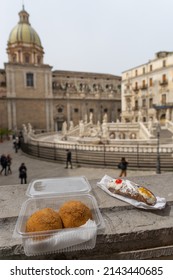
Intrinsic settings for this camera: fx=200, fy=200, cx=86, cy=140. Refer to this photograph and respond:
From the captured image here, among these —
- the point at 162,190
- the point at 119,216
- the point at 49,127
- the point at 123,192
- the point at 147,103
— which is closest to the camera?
the point at 119,216

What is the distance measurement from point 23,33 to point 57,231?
45.9 metres

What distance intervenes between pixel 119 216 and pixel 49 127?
39.7 m

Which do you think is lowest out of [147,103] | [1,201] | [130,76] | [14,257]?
[14,257]

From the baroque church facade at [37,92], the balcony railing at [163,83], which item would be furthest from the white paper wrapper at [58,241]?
the baroque church facade at [37,92]

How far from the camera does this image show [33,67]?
1527 inches

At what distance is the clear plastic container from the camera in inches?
63.0

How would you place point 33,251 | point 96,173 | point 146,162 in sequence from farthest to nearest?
point 146,162, point 96,173, point 33,251

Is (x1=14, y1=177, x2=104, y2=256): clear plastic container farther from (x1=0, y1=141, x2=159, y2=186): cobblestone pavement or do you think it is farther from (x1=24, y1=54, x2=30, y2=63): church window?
(x1=24, y1=54, x2=30, y2=63): church window

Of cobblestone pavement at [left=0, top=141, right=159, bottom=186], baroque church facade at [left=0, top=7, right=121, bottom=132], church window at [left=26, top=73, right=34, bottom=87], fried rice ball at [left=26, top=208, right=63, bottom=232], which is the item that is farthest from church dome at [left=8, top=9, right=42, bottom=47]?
fried rice ball at [left=26, top=208, right=63, bottom=232]

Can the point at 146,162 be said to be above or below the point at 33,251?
below

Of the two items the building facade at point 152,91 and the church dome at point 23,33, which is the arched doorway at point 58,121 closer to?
the building facade at point 152,91

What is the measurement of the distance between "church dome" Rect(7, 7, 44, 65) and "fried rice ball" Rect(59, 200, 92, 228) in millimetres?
43039

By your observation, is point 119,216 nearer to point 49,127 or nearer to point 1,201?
point 1,201

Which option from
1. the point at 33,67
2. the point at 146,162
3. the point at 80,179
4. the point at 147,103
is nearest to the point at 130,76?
the point at 147,103
